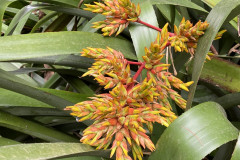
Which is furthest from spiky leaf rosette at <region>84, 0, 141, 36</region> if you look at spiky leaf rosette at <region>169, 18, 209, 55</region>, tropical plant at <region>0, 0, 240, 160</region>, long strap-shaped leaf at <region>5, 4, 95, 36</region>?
long strap-shaped leaf at <region>5, 4, 95, 36</region>

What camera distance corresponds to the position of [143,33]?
662 millimetres

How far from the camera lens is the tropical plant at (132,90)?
0.44m

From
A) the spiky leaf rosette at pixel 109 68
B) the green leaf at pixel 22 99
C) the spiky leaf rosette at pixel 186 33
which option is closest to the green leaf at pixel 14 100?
the green leaf at pixel 22 99

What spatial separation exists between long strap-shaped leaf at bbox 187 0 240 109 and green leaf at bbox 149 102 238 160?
0.20ft

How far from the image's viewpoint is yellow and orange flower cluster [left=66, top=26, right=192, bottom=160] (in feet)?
1.43

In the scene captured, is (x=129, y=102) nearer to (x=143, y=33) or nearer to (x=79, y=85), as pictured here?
(x=143, y=33)

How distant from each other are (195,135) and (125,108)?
0.10 m

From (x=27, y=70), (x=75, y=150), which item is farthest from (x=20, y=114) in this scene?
(x=75, y=150)

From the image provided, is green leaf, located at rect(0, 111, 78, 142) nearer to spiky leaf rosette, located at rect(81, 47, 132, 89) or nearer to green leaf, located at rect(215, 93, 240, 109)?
spiky leaf rosette, located at rect(81, 47, 132, 89)

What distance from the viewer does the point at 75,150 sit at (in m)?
0.44

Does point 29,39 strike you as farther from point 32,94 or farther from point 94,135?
point 94,135

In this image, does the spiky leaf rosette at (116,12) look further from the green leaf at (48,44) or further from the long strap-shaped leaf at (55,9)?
the long strap-shaped leaf at (55,9)

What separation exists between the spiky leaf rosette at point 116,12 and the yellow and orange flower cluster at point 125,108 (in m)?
0.13

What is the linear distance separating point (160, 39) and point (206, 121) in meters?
0.17
